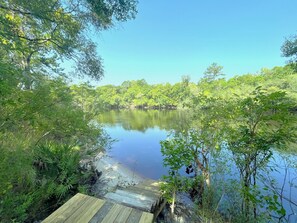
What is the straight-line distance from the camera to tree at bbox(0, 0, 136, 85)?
3.02 metres

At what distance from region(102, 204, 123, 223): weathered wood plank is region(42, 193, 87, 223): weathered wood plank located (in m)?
0.35

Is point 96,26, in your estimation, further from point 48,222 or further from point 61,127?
point 48,222

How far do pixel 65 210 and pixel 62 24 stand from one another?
13.2 feet

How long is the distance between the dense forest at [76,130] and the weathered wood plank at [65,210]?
1.10 metres

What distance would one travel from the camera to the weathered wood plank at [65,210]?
1374mm

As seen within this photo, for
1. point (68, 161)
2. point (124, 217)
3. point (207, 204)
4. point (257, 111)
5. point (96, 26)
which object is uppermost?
point (96, 26)

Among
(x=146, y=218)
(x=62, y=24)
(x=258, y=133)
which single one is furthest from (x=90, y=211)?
(x=62, y=24)

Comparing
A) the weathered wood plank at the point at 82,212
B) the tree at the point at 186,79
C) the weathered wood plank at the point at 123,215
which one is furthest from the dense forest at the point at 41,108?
the tree at the point at 186,79

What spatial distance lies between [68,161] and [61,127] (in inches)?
48.5

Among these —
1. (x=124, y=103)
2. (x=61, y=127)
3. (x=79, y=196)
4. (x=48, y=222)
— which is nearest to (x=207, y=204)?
(x=79, y=196)

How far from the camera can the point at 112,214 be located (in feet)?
4.98

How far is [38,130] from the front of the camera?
391cm

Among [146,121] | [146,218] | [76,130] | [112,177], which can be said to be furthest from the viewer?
[146,121]

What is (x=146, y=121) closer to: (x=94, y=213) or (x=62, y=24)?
(x=62, y=24)
